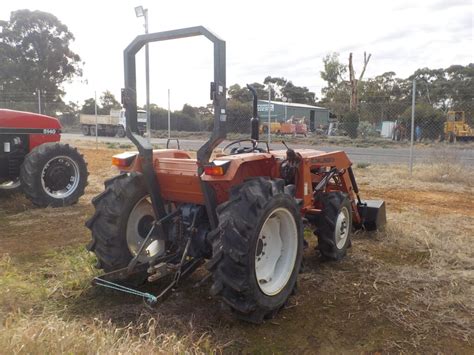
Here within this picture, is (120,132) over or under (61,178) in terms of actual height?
over

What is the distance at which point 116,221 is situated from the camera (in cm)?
382

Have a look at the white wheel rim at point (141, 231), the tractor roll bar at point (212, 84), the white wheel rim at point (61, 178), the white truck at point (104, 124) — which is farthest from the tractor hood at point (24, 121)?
the white truck at point (104, 124)

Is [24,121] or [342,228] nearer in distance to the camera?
[342,228]

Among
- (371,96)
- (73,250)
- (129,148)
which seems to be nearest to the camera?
(73,250)

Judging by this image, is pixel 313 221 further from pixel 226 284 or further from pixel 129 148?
pixel 129 148

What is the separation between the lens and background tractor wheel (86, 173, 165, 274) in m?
3.82

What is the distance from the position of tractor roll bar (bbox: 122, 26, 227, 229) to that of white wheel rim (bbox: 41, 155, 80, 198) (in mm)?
4243

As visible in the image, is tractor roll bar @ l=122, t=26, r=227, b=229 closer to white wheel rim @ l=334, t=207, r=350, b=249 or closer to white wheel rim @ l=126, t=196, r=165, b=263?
white wheel rim @ l=126, t=196, r=165, b=263

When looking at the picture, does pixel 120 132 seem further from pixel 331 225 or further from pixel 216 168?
pixel 216 168

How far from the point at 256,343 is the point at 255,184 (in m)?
1.12

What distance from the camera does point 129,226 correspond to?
4039mm

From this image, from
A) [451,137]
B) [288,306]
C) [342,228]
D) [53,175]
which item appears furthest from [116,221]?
[451,137]

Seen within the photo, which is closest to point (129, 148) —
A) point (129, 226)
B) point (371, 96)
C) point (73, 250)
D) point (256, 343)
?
point (73, 250)

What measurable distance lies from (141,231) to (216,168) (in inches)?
50.0
